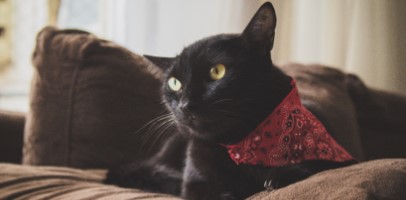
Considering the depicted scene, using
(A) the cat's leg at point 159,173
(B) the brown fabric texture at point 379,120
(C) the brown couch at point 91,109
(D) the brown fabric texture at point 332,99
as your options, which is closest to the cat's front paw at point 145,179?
(A) the cat's leg at point 159,173

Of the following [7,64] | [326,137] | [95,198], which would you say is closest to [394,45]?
[326,137]

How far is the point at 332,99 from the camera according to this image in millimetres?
1482

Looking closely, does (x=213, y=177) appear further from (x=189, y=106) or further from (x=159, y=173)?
(x=159, y=173)

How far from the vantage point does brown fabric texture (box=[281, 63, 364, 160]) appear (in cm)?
138

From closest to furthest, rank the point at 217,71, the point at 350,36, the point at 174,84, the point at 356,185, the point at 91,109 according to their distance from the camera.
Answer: the point at 356,185 < the point at 217,71 < the point at 174,84 < the point at 91,109 < the point at 350,36

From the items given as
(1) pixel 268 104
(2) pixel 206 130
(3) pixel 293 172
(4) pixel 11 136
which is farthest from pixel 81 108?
(3) pixel 293 172

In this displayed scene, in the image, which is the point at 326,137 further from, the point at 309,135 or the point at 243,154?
the point at 243,154

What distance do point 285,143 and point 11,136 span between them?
112cm

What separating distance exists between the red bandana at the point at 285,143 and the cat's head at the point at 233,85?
0.10 ft

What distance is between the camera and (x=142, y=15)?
220 cm

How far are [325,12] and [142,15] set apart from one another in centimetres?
96

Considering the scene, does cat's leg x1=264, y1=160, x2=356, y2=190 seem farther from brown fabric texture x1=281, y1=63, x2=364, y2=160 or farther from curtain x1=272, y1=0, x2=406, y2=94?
curtain x1=272, y1=0, x2=406, y2=94

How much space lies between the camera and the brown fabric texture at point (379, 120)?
5.19ft

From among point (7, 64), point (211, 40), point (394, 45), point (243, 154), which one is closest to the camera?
point (243, 154)
